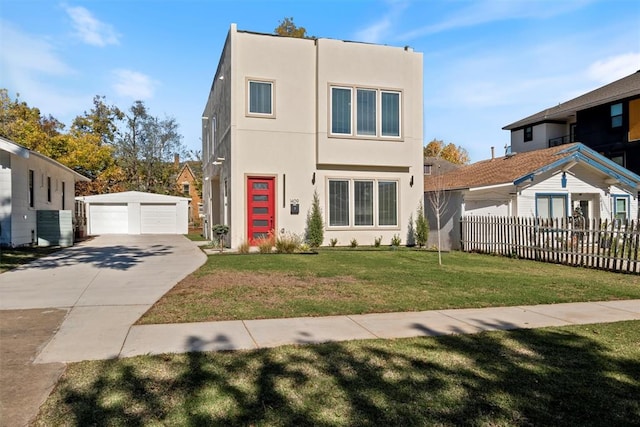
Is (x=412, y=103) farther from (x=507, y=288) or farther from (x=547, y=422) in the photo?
(x=547, y=422)

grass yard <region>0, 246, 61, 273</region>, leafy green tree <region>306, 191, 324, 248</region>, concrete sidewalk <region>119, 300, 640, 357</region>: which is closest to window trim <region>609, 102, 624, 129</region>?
leafy green tree <region>306, 191, 324, 248</region>

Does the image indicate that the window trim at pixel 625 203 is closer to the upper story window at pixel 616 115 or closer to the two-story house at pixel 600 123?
the two-story house at pixel 600 123

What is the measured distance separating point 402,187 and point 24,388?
15335 millimetres

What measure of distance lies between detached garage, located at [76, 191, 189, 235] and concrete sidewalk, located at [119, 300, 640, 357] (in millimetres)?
25978

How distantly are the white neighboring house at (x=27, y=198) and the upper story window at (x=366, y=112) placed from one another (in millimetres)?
11207

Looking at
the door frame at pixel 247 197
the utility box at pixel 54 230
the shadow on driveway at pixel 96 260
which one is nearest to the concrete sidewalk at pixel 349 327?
the shadow on driveway at pixel 96 260

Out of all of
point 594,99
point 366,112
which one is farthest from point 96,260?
point 594,99

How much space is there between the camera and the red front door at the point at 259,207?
1622 cm

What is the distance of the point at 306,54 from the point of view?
1667cm

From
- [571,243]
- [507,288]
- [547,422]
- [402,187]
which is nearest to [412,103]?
[402,187]

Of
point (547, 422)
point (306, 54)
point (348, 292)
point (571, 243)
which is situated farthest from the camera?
point (306, 54)

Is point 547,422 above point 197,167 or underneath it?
underneath

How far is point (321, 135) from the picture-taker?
652 inches

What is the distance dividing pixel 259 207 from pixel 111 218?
17689mm
